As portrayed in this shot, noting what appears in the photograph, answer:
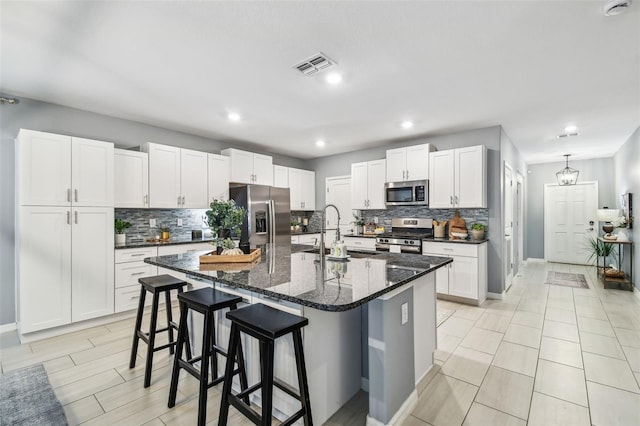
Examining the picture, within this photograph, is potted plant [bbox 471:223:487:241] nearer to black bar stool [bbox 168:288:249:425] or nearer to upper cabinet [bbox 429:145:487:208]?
upper cabinet [bbox 429:145:487:208]

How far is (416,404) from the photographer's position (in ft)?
6.46

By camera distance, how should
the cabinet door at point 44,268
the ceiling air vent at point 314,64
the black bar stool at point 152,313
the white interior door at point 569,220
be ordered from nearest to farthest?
the black bar stool at point 152,313 < the ceiling air vent at point 314,64 < the cabinet door at point 44,268 < the white interior door at point 569,220

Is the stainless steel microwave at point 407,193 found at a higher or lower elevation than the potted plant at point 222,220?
higher

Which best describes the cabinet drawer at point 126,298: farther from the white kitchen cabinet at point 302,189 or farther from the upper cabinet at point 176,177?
the white kitchen cabinet at point 302,189

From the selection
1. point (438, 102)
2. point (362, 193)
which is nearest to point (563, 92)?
point (438, 102)

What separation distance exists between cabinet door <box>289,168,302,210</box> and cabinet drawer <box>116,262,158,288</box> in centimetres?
296

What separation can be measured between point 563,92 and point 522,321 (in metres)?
2.61

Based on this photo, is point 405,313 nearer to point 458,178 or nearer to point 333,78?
point 333,78

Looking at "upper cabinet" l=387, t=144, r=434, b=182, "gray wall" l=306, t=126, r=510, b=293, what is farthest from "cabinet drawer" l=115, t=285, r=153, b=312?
"gray wall" l=306, t=126, r=510, b=293

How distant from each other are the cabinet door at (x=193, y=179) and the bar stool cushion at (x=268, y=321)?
126 inches

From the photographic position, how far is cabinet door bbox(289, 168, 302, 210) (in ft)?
20.0

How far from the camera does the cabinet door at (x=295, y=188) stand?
6094 millimetres

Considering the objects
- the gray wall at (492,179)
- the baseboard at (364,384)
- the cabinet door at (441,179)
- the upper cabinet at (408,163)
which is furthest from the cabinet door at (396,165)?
the baseboard at (364,384)

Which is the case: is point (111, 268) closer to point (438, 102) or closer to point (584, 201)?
point (438, 102)
